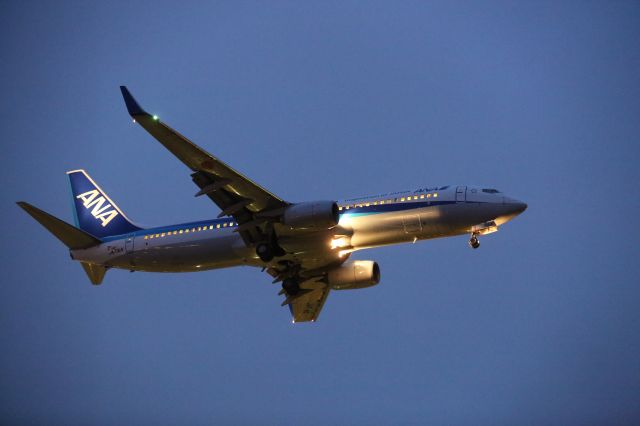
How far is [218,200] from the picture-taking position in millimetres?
42906

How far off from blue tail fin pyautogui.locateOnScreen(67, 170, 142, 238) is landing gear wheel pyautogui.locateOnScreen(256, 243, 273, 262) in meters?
8.85

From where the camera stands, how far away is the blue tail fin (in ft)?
162

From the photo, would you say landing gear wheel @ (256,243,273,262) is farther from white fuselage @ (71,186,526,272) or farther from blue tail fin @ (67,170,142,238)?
blue tail fin @ (67,170,142,238)

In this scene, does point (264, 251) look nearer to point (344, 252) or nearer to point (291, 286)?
point (344, 252)

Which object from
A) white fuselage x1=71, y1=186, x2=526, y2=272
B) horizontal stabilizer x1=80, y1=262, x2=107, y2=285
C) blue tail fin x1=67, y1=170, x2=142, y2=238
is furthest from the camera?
blue tail fin x1=67, y1=170, x2=142, y2=238

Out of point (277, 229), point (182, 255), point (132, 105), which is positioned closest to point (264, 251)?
point (277, 229)

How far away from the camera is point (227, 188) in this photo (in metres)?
42.5

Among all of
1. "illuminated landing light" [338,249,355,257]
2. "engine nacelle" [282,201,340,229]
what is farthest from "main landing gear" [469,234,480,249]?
"engine nacelle" [282,201,340,229]

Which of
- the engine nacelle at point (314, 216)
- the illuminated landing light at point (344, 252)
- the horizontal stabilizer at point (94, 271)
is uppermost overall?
the engine nacelle at point (314, 216)

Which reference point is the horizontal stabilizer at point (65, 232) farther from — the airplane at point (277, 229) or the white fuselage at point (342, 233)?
the white fuselage at point (342, 233)

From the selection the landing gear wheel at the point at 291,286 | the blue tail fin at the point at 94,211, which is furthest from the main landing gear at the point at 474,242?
the blue tail fin at the point at 94,211

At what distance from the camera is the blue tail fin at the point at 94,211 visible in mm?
49281

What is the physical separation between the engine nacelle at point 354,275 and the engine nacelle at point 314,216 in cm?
733

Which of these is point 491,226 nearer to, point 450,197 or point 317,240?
point 450,197
